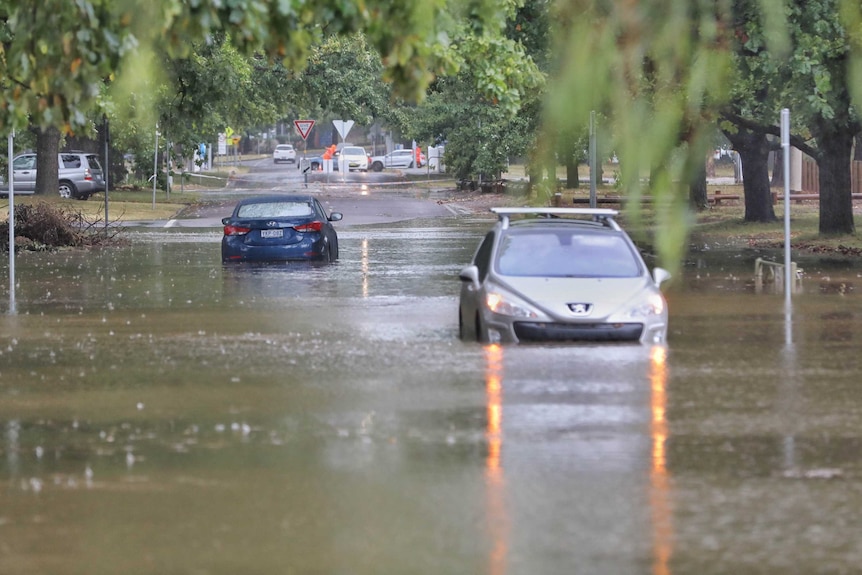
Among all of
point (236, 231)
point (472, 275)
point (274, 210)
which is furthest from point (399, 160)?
point (472, 275)

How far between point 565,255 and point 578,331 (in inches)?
53.0

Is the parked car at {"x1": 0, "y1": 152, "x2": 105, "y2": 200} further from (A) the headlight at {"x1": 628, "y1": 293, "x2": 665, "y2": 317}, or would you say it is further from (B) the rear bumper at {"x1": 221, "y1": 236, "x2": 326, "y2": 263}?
(A) the headlight at {"x1": 628, "y1": 293, "x2": 665, "y2": 317}

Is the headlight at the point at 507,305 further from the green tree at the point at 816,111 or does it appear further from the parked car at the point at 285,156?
the parked car at the point at 285,156

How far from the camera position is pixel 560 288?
1497 centimetres

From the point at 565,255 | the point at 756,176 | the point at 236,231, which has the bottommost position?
the point at 565,255

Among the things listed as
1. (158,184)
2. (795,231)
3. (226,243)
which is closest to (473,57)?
(226,243)

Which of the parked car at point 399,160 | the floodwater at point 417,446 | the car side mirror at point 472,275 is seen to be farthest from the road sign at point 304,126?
the car side mirror at point 472,275

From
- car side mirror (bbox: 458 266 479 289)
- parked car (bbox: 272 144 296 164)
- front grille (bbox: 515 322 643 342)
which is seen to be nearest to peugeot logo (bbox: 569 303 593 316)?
front grille (bbox: 515 322 643 342)

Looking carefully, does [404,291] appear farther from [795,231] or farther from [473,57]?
[795,231]

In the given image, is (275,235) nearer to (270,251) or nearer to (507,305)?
(270,251)

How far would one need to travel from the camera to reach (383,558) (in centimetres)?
679

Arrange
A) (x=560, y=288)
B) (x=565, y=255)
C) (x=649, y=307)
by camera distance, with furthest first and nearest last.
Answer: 1. (x=565, y=255)
2. (x=560, y=288)
3. (x=649, y=307)

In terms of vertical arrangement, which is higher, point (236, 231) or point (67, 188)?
point (67, 188)

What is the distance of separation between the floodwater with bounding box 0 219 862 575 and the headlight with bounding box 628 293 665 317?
1.44 feet
